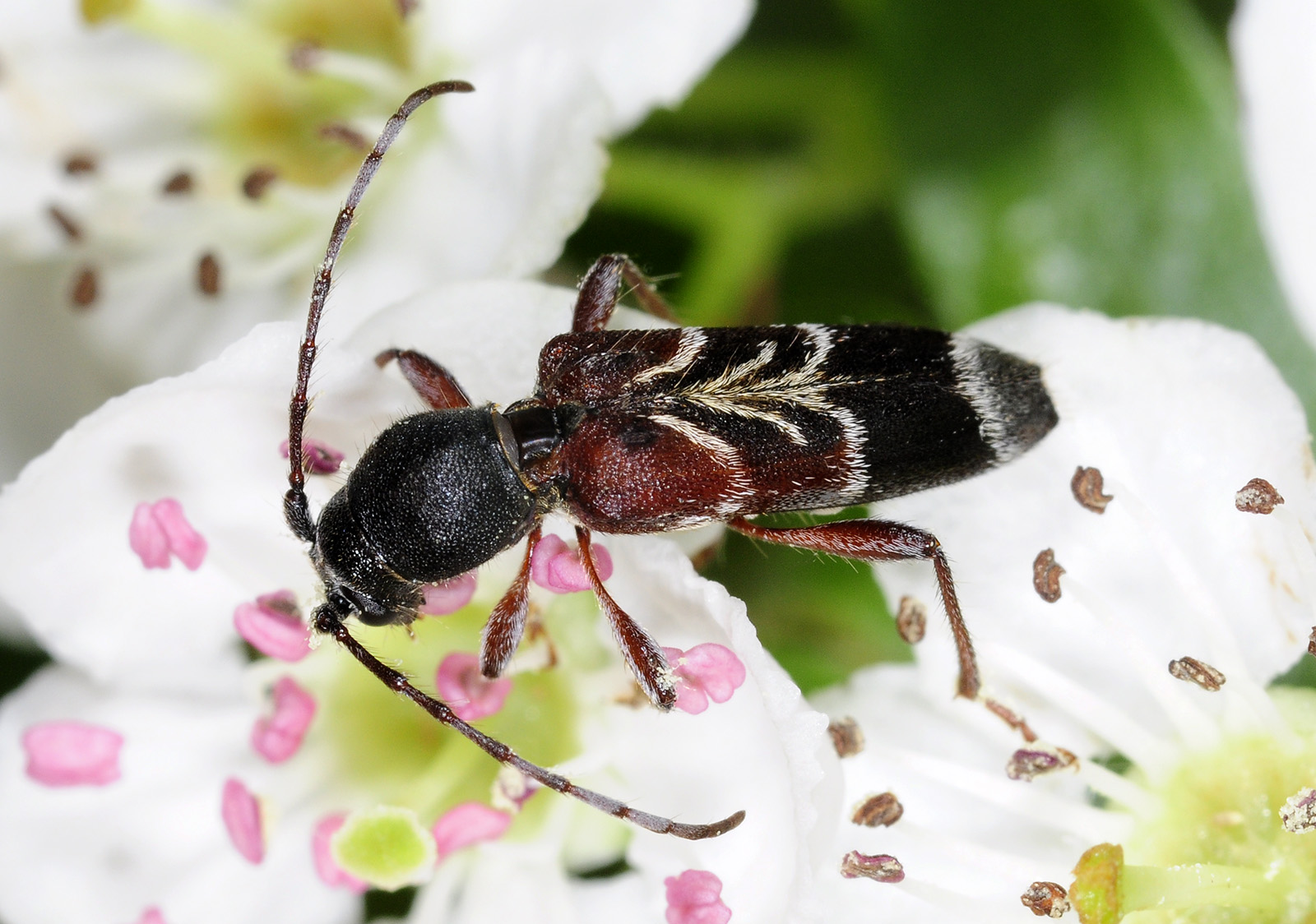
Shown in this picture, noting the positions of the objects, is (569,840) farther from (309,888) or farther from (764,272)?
(764,272)

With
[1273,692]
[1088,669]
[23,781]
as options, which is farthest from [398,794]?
[1273,692]

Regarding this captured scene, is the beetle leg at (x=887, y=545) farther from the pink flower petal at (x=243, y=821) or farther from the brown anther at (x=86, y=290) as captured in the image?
the brown anther at (x=86, y=290)

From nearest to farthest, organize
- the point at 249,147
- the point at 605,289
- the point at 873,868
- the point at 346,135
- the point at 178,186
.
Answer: the point at 873,868, the point at 605,289, the point at 346,135, the point at 178,186, the point at 249,147

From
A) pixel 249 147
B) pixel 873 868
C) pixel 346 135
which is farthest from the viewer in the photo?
pixel 249 147

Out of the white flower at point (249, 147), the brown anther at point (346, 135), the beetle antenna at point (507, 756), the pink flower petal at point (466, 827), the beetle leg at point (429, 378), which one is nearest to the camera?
A: the beetle antenna at point (507, 756)

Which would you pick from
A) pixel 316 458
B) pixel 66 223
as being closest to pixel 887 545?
pixel 316 458

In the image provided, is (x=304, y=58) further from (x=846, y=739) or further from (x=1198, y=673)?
(x=1198, y=673)

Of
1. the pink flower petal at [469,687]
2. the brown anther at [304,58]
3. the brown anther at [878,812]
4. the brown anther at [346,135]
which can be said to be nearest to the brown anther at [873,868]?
the brown anther at [878,812]

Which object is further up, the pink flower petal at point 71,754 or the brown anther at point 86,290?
the brown anther at point 86,290
